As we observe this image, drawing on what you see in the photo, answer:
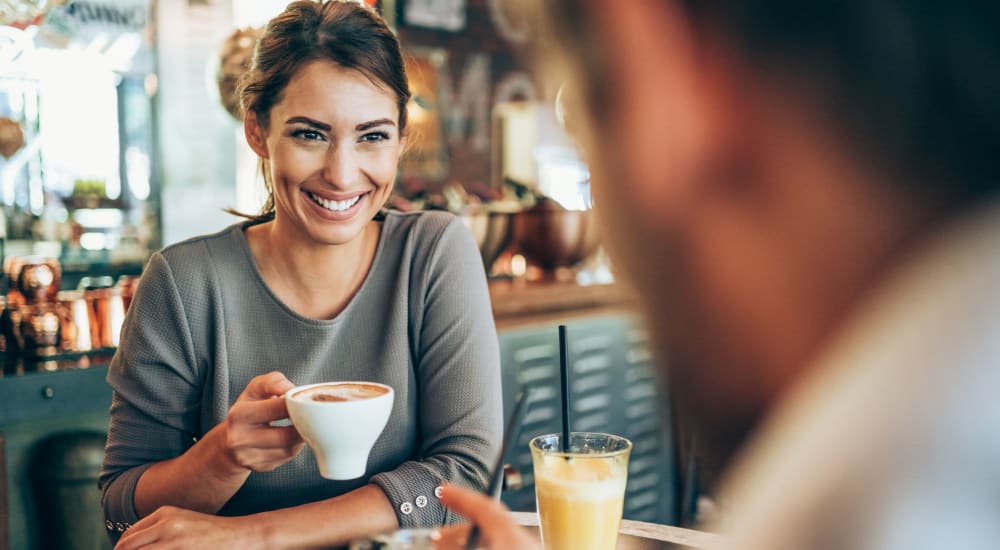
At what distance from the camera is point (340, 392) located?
1.18 metres

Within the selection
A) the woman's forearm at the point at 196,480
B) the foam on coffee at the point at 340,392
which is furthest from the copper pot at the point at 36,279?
the foam on coffee at the point at 340,392

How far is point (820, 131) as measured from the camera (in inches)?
16.2

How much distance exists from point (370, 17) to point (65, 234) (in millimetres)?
3424

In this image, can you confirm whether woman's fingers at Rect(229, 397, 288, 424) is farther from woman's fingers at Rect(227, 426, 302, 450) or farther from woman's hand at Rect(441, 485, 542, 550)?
woman's hand at Rect(441, 485, 542, 550)

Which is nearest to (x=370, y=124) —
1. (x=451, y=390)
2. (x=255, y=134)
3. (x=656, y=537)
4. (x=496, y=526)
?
(x=255, y=134)

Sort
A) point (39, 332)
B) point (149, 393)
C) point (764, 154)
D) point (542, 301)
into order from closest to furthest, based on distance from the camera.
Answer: point (764, 154), point (149, 393), point (39, 332), point (542, 301)

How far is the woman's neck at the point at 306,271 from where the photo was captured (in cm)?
171

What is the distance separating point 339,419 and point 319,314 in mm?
636

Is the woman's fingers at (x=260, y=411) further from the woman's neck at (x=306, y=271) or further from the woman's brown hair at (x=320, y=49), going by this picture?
the woman's brown hair at (x=320, y=49)

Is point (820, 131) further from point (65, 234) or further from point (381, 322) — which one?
point (65, 234)

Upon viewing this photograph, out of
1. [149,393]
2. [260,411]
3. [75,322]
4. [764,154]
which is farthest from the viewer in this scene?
[75,322]

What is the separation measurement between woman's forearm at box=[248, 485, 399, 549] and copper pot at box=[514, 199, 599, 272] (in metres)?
2.21

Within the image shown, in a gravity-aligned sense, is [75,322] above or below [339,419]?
below

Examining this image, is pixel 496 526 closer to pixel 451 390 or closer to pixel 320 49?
pixel 451 390
